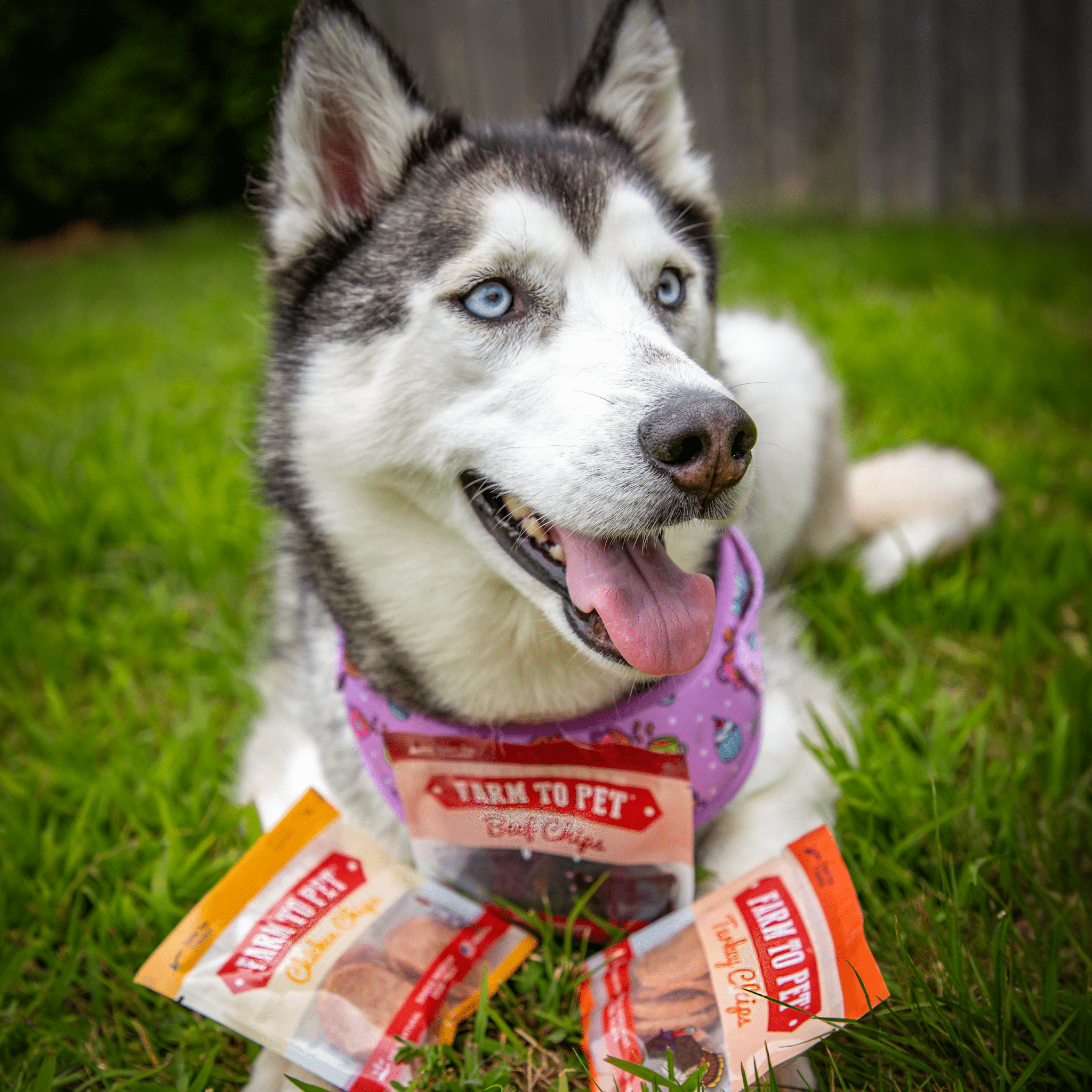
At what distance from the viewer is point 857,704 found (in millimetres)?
2129

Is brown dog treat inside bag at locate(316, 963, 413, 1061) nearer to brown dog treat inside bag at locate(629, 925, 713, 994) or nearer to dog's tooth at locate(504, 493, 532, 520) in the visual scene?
brown dog treat inside bag at locate(629, 925, 713, 994)

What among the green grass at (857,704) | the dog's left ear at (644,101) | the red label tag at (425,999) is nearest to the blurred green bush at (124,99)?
the green grass at (857,704)

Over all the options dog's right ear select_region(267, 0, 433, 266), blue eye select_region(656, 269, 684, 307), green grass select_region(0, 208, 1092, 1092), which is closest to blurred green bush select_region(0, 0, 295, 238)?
green grass select_region(0, 208, 1092, 1092)

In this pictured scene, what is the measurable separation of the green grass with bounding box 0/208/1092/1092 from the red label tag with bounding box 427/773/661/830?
1.00 feet

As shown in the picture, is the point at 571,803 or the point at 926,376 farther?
the point at 926,376

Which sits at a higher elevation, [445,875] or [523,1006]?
[445,875]

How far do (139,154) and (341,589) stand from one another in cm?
999

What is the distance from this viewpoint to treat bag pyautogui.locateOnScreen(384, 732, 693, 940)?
153cm

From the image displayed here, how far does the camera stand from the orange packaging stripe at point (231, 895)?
141cm

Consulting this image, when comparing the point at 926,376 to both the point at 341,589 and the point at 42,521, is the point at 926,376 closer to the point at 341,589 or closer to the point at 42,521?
the point at 341,589

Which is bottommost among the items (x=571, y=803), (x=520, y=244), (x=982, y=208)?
(x=982, y=208)

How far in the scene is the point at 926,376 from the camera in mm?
3836

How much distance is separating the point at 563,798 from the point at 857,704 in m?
0.96

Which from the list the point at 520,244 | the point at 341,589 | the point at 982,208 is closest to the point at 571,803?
the point at 341,589
